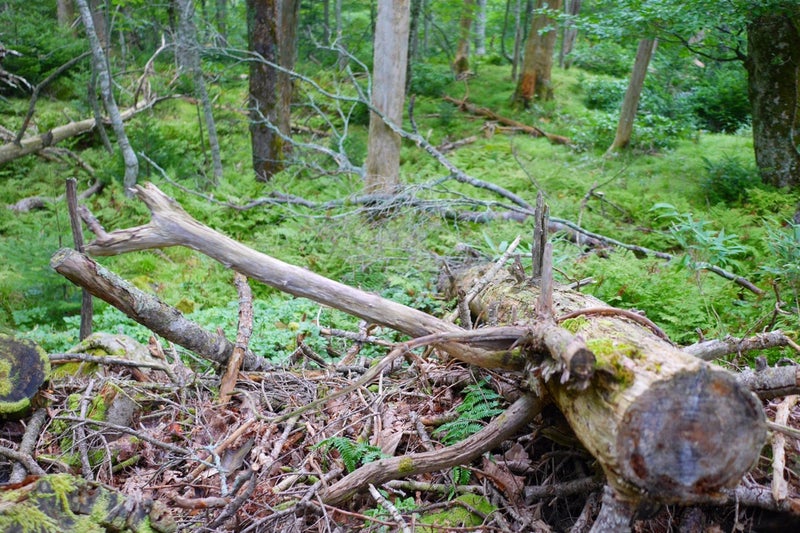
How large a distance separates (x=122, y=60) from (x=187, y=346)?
1451 cm

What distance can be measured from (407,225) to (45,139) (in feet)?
Answer: 27.7

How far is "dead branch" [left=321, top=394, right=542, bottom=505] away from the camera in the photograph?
2.60m

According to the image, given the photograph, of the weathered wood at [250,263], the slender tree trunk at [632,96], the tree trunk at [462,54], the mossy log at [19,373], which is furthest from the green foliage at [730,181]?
the tree trunk at [462,54]

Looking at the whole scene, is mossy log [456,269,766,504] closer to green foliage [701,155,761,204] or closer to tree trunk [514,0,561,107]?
green foliage [701,155,761,204]

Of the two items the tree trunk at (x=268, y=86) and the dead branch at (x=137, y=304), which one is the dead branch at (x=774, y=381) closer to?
the dead branch at (x=137, y=304)

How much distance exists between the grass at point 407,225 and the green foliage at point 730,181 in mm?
188

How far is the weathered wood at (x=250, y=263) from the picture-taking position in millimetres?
2986

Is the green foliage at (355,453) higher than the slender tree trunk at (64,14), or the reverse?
the slender tree trunk at (64,14)


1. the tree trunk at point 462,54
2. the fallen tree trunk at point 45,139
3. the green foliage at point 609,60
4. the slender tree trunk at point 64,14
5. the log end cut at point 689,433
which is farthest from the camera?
the green foliage at point 609,60

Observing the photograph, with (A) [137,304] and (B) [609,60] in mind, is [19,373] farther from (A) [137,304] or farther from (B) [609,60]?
(B) [609,60]

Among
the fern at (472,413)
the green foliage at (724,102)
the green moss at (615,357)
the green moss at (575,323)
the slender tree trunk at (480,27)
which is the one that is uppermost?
the slender tree trunk at (480,27)

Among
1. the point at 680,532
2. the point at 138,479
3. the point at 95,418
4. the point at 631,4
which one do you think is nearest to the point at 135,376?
the point at 95,418

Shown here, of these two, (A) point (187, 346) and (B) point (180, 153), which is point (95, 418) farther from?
(B) point (180, 153)

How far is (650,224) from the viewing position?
24.3 feet
